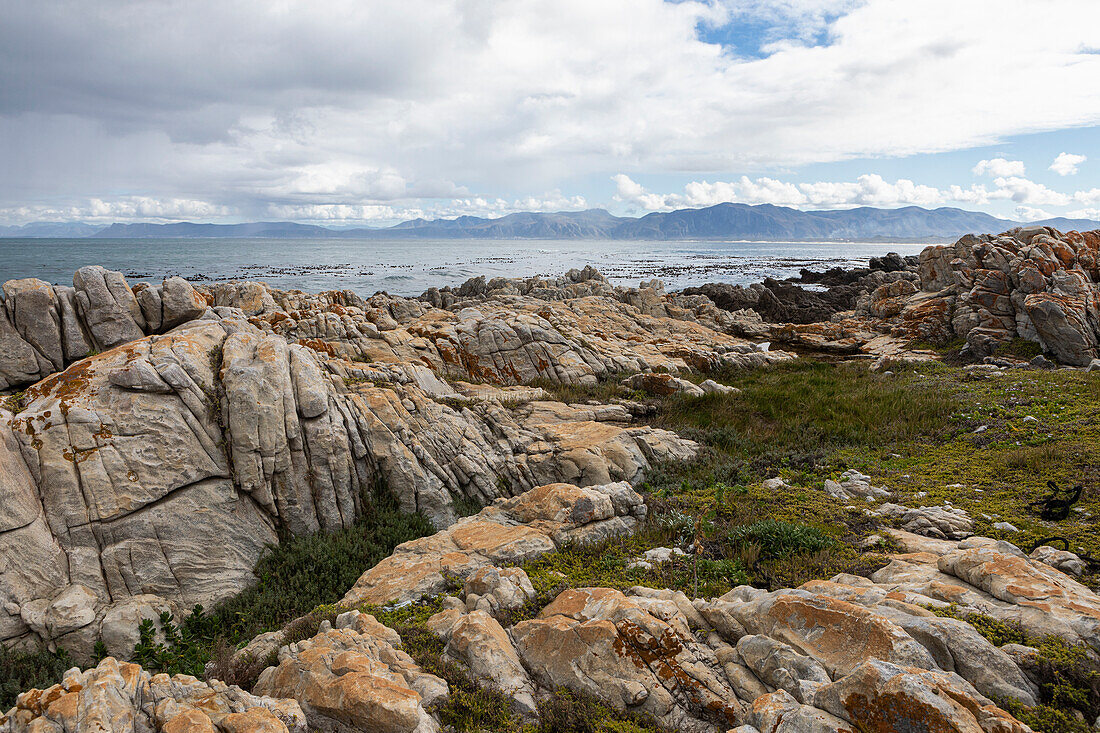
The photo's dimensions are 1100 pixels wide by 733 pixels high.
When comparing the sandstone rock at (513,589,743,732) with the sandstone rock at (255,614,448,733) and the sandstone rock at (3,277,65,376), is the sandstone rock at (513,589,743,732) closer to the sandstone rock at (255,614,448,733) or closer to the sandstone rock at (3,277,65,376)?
the sandstone rock at (255,614,448,733)

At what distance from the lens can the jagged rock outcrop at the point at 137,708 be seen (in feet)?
14.9

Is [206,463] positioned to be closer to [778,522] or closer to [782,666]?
[782,666]

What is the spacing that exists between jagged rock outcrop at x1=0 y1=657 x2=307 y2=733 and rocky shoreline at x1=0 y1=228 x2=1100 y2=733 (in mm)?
24

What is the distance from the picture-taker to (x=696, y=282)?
10081cm

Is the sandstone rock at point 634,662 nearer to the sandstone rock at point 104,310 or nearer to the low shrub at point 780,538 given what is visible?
the low shrub at point 780,538

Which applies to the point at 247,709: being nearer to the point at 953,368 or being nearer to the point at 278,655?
the point at 278,655

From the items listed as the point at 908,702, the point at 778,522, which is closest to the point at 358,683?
the point at 908,702

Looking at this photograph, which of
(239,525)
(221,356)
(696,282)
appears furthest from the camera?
(696,282)

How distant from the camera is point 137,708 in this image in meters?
4.89

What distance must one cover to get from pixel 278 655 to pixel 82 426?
26.6 feet

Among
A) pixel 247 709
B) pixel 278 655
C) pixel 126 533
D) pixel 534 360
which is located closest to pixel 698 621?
pixel 247 709

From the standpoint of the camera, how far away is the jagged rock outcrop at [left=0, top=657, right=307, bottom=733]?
455 centimetres

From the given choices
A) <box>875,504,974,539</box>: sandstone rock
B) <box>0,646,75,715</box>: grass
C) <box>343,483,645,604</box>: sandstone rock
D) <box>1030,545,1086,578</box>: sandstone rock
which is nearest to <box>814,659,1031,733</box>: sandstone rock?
<box>1030,545,1086,578</box>: sandstone rock

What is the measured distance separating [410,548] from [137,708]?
5.95 m
